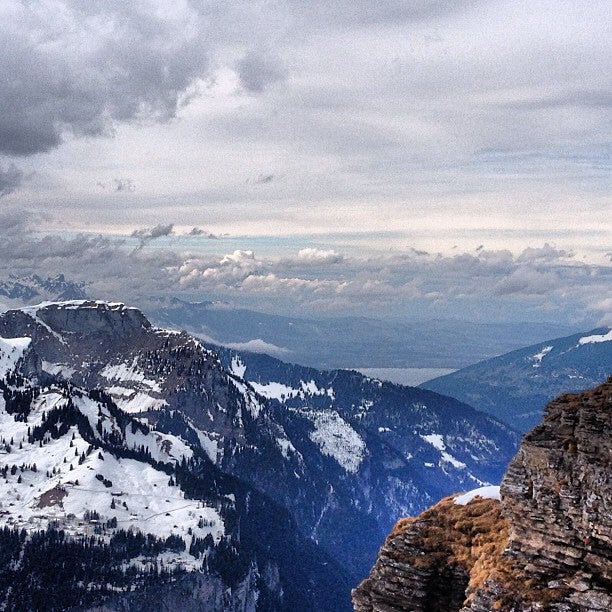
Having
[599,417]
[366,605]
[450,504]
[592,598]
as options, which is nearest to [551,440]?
[599,417]

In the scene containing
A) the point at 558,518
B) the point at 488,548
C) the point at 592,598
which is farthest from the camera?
the point at 488,548

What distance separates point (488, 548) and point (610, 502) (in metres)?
9.44

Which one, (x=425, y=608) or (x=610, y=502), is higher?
(x=610, y=502)

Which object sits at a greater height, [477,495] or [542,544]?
[477,495]

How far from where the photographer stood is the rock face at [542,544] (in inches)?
1602

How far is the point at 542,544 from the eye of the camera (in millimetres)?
42594

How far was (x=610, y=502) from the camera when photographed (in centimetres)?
4044

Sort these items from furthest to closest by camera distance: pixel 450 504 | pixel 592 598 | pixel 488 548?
pixel 450 504, pixel 488 548, pixel 592 598

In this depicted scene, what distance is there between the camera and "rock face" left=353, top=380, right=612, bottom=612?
4069 centimetres

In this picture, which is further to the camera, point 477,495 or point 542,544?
point 477,495

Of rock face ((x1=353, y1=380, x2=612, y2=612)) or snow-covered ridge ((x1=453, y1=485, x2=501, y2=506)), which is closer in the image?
rock face ((x1=353, y1=380, x2=612, y2=612))

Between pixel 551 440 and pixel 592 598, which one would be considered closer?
pixel 592 598

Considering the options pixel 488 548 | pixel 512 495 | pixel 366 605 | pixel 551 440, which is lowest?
pixel 366 605

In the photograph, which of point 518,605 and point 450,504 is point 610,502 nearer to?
point 518,605
